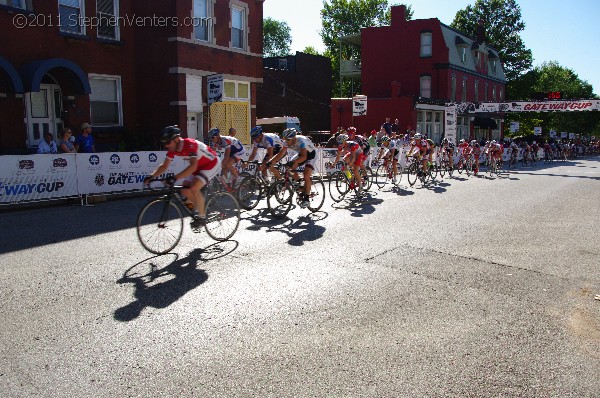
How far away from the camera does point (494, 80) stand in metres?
56.8

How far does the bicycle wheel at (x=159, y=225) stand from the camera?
305 inches

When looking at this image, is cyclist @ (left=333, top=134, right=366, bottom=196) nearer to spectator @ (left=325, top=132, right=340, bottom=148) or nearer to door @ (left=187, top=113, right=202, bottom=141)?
spectator @ (left=325, top=132, right=340, bottom=148)

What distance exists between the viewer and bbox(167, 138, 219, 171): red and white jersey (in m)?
7.85

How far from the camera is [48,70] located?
661 inches

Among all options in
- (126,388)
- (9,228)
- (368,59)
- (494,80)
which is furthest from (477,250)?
(494,80)

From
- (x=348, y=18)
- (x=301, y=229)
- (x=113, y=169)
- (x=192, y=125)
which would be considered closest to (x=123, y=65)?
(x=192, y=125)

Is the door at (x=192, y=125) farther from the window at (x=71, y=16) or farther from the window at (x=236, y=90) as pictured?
the window at (x=71, y=16)

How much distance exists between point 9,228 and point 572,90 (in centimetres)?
8403

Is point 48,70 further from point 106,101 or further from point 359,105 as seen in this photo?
point 359,105

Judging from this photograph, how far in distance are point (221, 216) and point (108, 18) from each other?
14.8 metres

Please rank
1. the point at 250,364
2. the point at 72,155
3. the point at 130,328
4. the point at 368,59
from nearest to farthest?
the point at 250,364 < the point at 130,328 < the point at 72,155 < the point at 368,59

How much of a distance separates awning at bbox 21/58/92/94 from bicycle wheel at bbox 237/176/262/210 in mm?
8717

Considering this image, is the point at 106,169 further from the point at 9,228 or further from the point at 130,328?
the point at 130,328

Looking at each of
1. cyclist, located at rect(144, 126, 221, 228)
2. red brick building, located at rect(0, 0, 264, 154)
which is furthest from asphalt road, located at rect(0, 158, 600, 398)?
red brick building, located at rect(0, 0, 264, 154)
